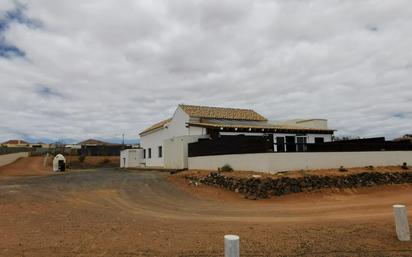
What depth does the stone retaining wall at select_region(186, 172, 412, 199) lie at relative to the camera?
15.6m

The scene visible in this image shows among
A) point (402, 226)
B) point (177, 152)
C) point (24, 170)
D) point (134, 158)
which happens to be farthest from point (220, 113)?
point (402, 226)

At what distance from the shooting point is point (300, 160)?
60.2 feet

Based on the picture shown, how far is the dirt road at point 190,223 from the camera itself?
7105 mm

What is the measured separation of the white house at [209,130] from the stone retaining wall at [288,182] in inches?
258

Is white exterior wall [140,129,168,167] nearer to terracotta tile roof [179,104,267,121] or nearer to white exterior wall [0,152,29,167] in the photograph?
terracotta tile roof [179,104,267,121]

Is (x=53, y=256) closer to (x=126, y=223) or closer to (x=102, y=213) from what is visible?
(x=126, y=223)

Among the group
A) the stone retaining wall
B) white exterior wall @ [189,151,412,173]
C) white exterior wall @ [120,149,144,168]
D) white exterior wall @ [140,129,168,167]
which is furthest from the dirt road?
white exterior wall @ [120,149,144,168]

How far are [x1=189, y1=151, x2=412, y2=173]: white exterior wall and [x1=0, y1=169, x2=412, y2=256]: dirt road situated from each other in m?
2.42

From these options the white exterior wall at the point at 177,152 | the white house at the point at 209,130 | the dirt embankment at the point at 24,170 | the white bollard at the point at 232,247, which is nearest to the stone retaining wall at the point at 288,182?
the white house at the point at 209,130

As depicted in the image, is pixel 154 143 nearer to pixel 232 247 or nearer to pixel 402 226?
pixel 402 226

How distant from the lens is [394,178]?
62.8 ft

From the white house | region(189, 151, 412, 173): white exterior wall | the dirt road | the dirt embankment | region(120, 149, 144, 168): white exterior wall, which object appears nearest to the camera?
the dirt road

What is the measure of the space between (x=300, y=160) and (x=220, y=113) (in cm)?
1566

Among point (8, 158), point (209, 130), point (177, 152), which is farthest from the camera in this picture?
point (8, 158)
